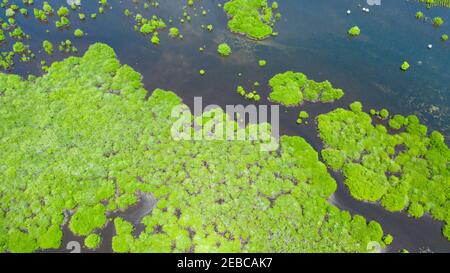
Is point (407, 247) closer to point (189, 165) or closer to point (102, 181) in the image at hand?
point (189, 165)

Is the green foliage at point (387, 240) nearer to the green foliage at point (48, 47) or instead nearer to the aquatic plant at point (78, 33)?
the green foliage at point (48, 47)

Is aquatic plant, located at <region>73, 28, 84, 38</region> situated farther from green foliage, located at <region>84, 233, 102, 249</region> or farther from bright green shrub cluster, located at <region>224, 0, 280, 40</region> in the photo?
green foliage, located at <region>84, 233, 102, 249</region>

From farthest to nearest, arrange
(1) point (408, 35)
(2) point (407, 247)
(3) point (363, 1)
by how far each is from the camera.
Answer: (3) point (363, 1) < (1) point (408, 35) < (2) point (407, 247)

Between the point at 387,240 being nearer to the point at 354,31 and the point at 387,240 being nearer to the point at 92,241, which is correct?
the point at 92,241

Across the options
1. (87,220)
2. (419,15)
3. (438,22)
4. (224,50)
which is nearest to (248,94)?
(224,50)

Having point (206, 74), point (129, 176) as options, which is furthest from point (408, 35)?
point (129, 176)

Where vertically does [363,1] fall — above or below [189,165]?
above
